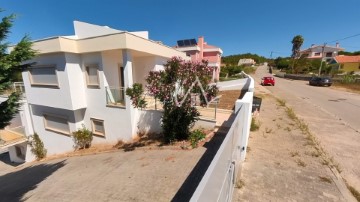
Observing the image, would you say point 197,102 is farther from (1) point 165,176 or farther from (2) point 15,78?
(2) point 15,78

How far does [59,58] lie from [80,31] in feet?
6.68

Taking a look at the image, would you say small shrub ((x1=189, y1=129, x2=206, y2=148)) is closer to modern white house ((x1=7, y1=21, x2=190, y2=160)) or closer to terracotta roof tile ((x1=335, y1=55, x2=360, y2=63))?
modern white house ((x1=7, y1=21, x2=190, y2=160))

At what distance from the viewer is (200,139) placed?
7215 mm

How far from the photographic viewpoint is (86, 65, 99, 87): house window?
31.7 ft

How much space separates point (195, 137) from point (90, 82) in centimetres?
711

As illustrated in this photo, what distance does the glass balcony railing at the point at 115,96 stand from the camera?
31.4ft

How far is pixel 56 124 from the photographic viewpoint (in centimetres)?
1175

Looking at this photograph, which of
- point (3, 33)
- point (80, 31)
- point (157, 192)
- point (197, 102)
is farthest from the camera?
point (80, 31)

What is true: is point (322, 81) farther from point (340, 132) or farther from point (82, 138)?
point (82, 138)

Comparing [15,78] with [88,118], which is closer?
[15,78]

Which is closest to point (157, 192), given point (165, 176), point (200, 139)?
point (165, 176)

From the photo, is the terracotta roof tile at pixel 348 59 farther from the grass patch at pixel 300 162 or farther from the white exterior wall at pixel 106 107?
the white exterior wall at pixel 106 107

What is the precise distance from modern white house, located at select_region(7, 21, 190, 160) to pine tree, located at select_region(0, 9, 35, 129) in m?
4.33

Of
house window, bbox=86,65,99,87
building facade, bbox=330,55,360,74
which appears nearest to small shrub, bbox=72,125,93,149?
house window, bbox=86,65,99,87
